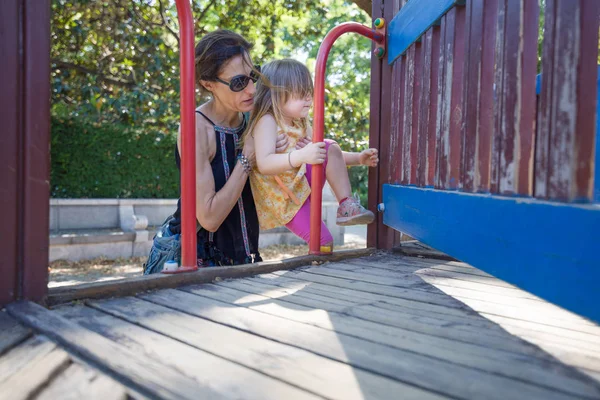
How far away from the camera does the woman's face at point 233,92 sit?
1.91 metres

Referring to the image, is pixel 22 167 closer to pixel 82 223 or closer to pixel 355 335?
pixel 355 335

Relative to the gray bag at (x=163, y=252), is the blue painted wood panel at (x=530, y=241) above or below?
above

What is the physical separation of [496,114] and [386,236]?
3.86ft

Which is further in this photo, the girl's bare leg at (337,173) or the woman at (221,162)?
the girl's bare leg at (337,173)

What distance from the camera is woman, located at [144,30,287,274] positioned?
74.4 inches

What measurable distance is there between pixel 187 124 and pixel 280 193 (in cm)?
A: 70

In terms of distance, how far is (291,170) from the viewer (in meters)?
1.98

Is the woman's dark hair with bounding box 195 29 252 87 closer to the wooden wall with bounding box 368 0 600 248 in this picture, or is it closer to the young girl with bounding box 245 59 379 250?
the young girl with bounding box 245 59 379 250

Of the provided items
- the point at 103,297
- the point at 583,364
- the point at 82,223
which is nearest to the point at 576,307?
the point at 583,364

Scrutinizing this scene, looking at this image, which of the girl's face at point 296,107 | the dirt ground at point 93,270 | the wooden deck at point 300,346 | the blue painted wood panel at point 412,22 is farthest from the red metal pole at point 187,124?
the dirt ground at point 93,270

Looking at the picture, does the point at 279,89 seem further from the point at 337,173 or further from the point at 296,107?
the point at 337,173

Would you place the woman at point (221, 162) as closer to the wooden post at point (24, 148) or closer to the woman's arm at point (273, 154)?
the woman's arm at point (273, 154)

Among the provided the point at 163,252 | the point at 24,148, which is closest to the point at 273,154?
the point at 163,252

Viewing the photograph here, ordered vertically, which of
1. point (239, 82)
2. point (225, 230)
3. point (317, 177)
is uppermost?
point (239, 82)
